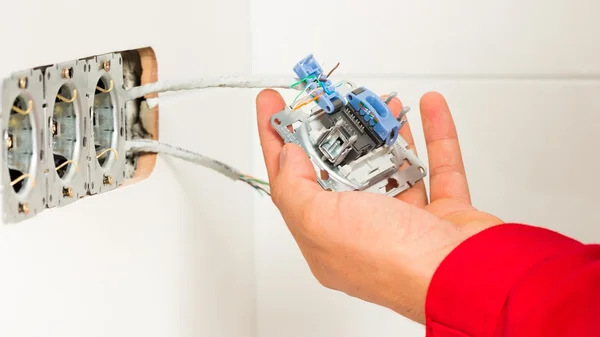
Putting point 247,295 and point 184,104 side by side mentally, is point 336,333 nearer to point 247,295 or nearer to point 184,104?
point 247,295

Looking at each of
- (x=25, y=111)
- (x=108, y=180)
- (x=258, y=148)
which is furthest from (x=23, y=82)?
(x=258, y=148)

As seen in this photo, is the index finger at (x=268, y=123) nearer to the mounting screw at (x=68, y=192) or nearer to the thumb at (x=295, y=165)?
the thumb at (x=295, y=165)

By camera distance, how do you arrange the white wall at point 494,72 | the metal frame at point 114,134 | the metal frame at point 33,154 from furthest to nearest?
1. the white wall at point 494,72
2. the metal frame at point 114,134
3. the metal frame at point 33,154

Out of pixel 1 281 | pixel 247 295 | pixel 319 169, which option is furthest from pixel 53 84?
pixel 247 295

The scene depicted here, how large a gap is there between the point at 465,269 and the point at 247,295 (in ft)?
1.61

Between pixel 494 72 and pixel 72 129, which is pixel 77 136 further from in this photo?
pixel 494 72

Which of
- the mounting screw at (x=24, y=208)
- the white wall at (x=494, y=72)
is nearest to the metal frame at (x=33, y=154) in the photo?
the mounting screw at (x=24, y=208)

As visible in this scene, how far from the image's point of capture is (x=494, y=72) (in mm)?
748

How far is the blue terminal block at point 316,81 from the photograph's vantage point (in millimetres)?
510

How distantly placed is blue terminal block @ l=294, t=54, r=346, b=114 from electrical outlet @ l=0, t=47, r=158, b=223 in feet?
0.42

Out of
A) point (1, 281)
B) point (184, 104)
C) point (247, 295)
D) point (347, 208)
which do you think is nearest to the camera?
→ point (1, 281)

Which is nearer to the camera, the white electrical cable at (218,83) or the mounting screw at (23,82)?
the mounting screw at (23,82)

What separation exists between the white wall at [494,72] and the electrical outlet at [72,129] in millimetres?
312

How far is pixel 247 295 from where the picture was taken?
33.0 inches
